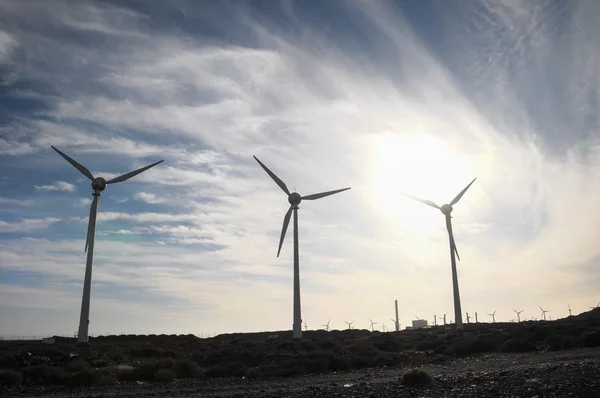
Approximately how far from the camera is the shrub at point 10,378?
111 feet

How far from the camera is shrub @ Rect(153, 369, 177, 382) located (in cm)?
3681

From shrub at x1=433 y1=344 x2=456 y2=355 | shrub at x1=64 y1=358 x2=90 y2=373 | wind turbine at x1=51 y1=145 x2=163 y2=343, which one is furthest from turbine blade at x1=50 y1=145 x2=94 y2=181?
shrub at x1=433 y1=344 x2=456 y2=355

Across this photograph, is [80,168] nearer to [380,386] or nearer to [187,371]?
[187,371]

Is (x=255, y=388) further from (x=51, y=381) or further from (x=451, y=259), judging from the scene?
(x=451, y=259)

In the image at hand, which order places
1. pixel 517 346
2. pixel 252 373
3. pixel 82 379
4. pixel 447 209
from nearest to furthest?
pixel 82 379 → pixel 252 373 → pixel 517 346 → pixel 447 209

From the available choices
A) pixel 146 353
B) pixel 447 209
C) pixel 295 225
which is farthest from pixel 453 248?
pixel 146 353

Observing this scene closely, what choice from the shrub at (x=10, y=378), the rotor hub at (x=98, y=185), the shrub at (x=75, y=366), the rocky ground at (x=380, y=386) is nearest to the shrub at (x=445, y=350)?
the rocky ground at (x=380, y=386)

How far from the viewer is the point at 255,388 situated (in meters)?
30.5

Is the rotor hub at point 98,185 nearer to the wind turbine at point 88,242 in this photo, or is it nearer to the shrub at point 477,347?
the wind turbine at point 88,242

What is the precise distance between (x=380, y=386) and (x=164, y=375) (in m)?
17.3

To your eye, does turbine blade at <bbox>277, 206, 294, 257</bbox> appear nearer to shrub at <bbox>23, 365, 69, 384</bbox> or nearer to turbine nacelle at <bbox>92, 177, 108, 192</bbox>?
turbine nacelle at <bbox>92, 177, 108, 192</bbox>

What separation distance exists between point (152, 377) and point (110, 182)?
47652mm

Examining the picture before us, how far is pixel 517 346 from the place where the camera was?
157 feet

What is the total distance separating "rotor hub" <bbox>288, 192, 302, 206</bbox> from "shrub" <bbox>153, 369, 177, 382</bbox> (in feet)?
162
